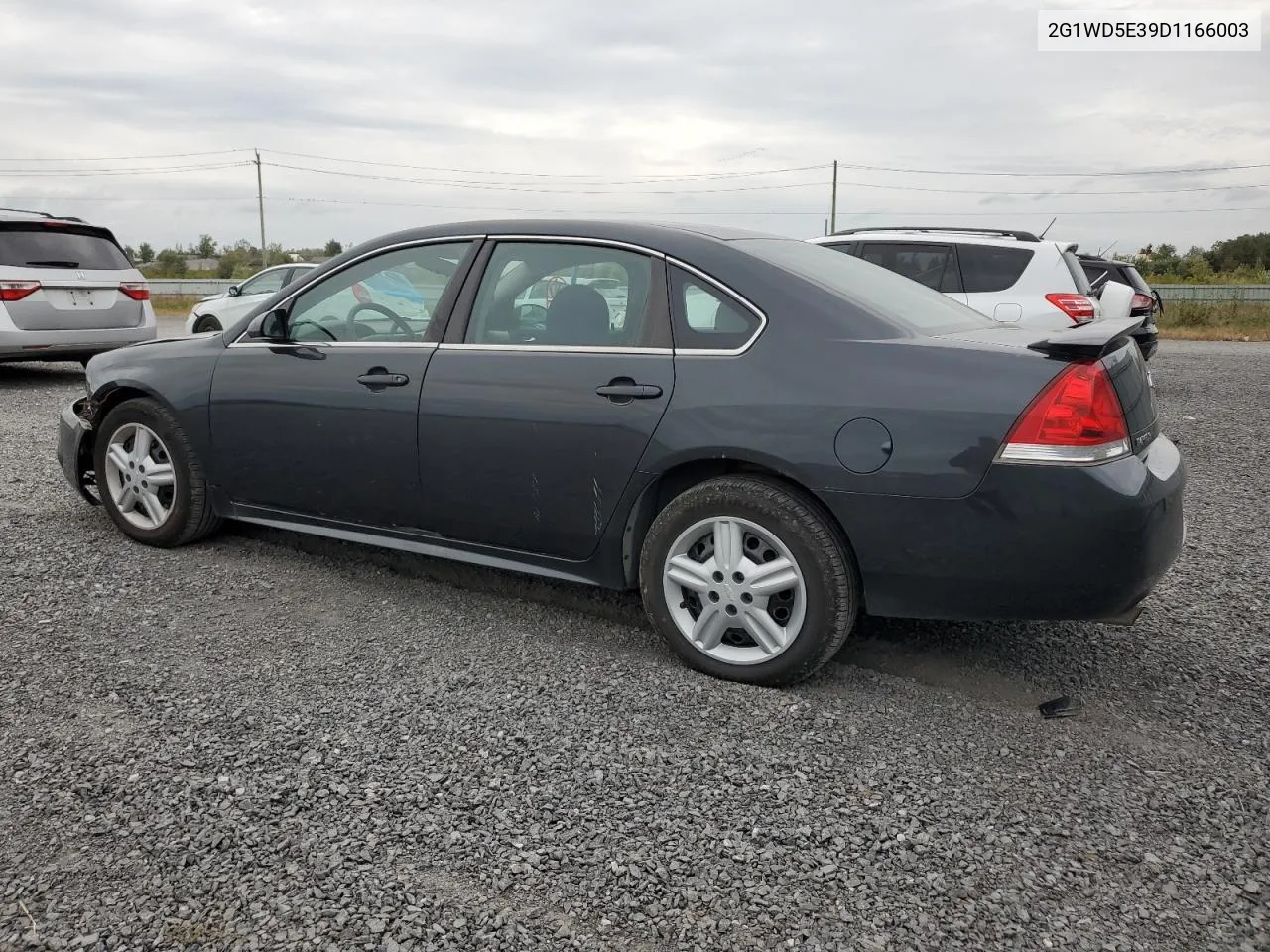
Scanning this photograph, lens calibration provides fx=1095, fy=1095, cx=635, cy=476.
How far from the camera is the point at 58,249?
10984 millimetres

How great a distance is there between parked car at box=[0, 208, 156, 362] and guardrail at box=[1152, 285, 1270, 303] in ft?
91.9

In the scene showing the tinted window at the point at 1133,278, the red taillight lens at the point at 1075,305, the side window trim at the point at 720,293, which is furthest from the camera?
the tinted window at the point at 1133,278

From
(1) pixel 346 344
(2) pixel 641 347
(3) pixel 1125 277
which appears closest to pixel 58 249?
(1) pixel 346 344

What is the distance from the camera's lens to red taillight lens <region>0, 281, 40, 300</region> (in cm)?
1055

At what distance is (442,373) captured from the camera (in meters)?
4.11

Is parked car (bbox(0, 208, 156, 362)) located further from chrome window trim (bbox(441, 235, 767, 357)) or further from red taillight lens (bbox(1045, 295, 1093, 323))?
red taillight lens (bbox(1045, 295, 1093, 323))

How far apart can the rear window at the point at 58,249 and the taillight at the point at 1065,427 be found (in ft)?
34.5

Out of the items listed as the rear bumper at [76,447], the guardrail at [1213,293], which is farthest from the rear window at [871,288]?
the guardrail at [1213,293]

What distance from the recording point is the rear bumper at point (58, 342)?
34.9 ft

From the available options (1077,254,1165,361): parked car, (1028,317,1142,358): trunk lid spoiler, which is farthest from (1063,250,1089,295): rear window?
(1028,317,1142,358): trunk lid spoiler

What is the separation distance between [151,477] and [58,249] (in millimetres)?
7340

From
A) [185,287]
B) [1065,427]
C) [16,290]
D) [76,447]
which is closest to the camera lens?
[1065,427]

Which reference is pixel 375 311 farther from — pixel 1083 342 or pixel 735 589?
pixel 1083 342

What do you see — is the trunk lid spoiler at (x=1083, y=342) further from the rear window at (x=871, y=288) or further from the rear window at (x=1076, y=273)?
the rear window at (x=1076, y=273)
